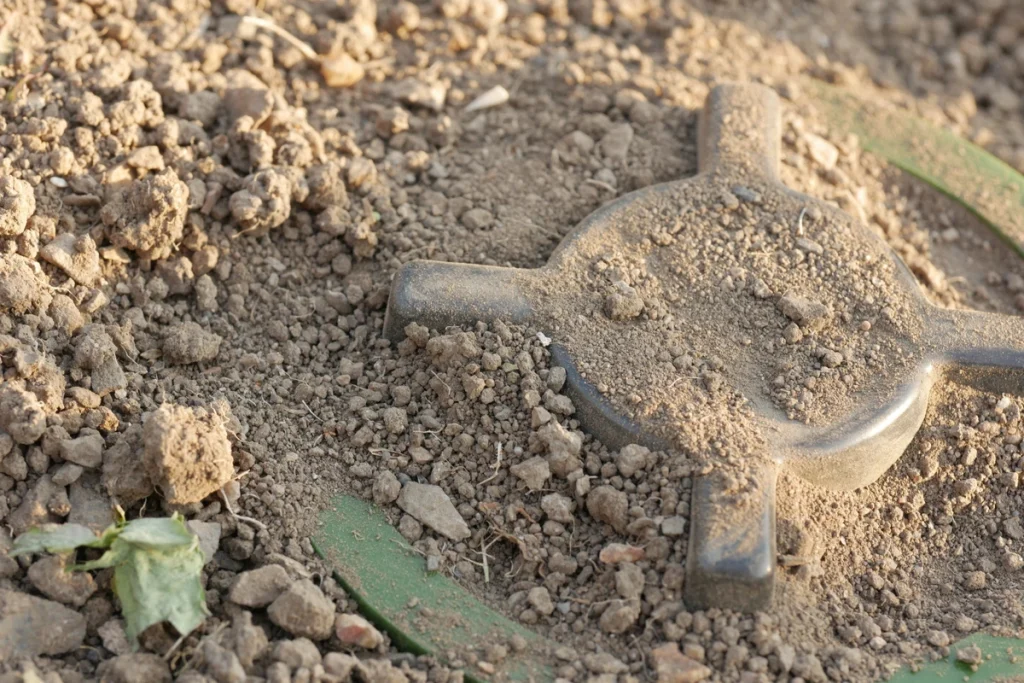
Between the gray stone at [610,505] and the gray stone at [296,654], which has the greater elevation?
the gray stone at [610,505]

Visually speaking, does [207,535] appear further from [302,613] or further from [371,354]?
[371,354]

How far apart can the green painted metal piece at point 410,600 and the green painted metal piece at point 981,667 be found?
77cm

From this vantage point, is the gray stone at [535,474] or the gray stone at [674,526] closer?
the gray stone at [674,526]

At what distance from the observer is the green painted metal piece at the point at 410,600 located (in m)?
2.24

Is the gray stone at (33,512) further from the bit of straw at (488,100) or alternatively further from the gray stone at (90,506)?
the bit of straw at (488,100)

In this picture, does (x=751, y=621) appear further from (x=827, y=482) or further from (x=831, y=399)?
(x=831, y=399)

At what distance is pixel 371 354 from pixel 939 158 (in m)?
1.91

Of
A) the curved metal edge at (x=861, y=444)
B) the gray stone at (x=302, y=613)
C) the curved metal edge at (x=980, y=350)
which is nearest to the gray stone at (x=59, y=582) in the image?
the gray stone at (x=302, y=613)

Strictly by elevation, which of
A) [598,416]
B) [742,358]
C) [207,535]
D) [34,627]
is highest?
[742,358]

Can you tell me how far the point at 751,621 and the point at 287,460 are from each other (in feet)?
3.46

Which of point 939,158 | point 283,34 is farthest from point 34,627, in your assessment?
point 939,158

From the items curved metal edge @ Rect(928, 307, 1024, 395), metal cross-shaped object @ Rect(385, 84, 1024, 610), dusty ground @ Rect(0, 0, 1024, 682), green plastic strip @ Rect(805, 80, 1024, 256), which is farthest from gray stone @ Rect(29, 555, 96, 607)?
green plastic strip @ Rect(805, 80, 1024, 256)

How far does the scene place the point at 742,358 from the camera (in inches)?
103

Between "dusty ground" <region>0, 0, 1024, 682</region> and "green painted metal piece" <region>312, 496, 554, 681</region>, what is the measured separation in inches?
1.5
